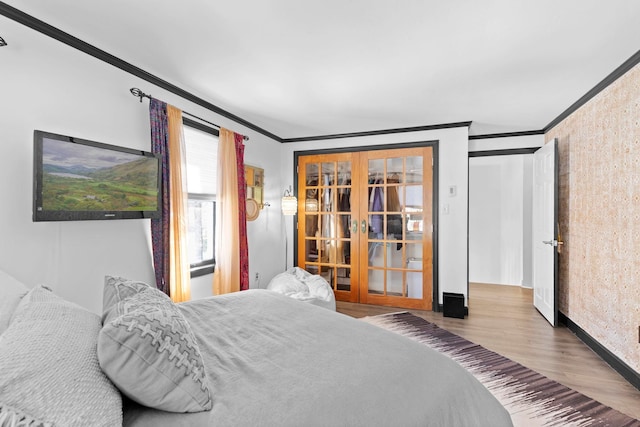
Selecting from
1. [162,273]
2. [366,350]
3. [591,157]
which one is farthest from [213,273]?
[591,157]

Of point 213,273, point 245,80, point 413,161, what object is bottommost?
point 213,273

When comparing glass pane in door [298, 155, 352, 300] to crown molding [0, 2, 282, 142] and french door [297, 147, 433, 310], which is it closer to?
french door [297, 147, 433, 310]

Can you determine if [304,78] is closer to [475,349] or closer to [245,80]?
[245,80]

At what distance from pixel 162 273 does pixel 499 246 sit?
227 inches

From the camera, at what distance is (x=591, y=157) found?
130 inches

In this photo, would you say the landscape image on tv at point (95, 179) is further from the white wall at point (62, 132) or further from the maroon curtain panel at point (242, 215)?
the maroon curtain panel at point (242, 215)

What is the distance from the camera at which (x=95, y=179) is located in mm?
2346

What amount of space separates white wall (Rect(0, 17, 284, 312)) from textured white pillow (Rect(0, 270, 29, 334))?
0.55 m

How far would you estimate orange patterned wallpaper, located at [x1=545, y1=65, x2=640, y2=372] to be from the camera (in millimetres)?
2584

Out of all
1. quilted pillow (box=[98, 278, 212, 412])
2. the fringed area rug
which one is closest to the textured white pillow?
quilted pillow (box=[98, 278, 212, 412])

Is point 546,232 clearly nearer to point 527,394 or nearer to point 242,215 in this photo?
point 527,394

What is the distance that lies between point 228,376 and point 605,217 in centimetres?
346

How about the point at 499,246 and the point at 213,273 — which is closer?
the point at 213,273

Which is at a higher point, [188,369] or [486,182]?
[486,182]
